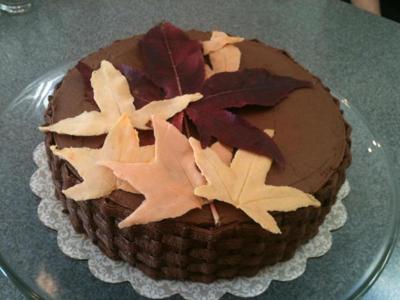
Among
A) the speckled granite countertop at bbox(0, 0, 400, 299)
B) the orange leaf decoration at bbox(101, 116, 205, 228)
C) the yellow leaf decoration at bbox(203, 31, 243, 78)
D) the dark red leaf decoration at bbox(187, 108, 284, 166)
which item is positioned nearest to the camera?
the orange leaf decoration at bbox(101, 116, 205, 228)

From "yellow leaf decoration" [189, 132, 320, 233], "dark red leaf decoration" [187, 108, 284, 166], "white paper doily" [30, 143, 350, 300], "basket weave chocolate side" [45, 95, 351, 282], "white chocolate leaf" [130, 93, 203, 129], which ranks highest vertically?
"white chocolate leaf" [130, 93, 203, 129]

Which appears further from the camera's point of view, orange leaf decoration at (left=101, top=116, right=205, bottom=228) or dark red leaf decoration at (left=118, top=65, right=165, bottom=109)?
dark red leaf decoration at (left=118, top=65, right=165, bottom=109)

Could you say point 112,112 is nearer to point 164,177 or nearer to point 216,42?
point 164,177

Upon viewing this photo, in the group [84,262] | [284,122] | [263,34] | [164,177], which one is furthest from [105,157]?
[263,34]

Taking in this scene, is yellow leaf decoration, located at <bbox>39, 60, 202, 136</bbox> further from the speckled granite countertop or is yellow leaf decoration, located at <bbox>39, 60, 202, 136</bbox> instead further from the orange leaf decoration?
the speckled granite countertop

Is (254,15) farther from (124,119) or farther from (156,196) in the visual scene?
(156,196)

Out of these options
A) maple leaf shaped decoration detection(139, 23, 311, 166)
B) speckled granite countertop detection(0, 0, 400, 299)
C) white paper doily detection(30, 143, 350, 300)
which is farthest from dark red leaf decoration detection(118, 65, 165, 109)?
speckled granite countertop detection(0, 0, 400, 299)

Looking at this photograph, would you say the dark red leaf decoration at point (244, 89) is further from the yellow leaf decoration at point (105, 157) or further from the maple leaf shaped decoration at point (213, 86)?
the yellow leaf decoration at point (105, 157)

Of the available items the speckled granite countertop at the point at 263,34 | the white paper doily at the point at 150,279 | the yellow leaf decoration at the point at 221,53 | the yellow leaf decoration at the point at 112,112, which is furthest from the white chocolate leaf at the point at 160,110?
the speckled granite countertop at the point at 263,34
